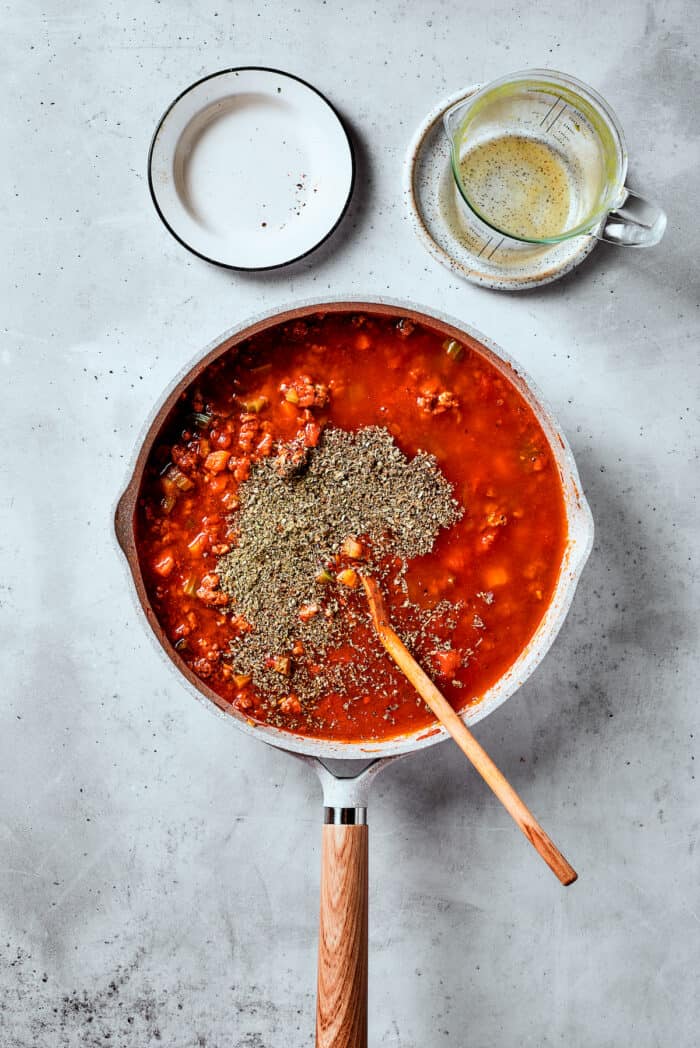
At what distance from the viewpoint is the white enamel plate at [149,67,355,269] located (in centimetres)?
192

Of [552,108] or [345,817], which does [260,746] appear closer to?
[345,817]

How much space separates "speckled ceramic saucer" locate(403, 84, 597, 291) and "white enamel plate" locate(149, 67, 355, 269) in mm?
156

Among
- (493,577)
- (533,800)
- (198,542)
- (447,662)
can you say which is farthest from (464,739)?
(198,542)

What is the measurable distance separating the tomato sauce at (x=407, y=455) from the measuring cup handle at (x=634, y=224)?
0.40m

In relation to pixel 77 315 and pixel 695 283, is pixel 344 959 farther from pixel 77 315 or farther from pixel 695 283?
pixel 695 283

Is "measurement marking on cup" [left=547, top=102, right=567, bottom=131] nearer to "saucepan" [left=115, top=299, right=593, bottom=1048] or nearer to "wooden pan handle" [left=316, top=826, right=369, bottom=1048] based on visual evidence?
"saucepan" [left=115, top=299, right=593, bottom=1048]

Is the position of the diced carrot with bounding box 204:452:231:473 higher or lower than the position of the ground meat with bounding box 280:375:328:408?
lower

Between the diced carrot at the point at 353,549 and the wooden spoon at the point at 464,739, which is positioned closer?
the wooden spoon at the point at 464,739

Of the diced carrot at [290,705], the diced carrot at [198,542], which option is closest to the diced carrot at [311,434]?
the diced carrot at [198,542]

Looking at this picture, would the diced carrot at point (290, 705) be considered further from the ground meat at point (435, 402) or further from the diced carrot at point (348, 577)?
the ground meat at point (435, 402)

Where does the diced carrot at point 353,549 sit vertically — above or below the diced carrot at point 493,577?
above

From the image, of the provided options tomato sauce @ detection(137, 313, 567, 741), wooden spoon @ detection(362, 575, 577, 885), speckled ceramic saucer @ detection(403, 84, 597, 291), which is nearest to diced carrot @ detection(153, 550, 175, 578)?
tomato sauce @ detection(137, 313, 567, 741)

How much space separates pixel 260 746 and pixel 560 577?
0.74 metres

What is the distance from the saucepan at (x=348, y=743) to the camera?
1624 millimetres
